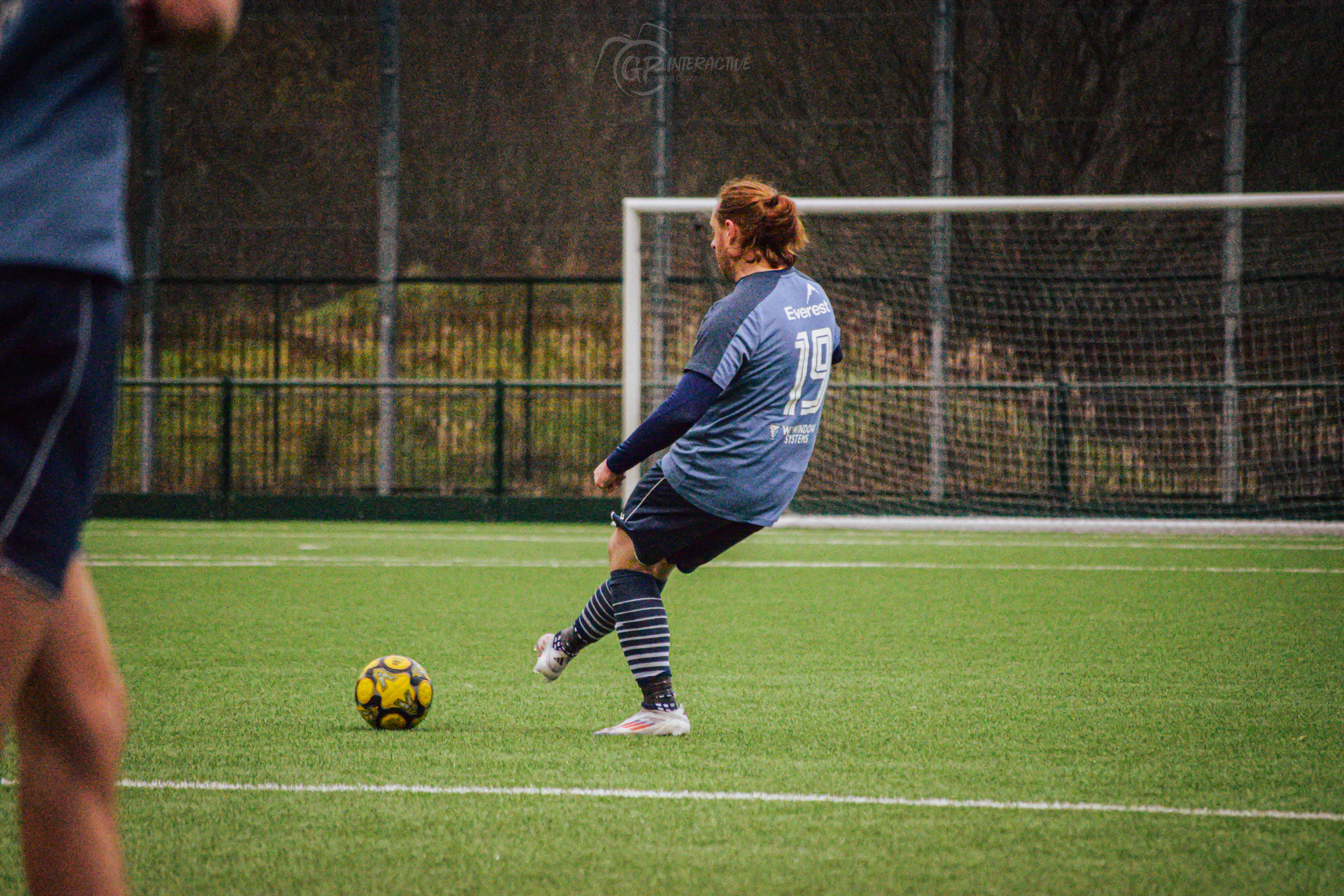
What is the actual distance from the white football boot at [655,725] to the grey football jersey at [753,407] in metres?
0.65

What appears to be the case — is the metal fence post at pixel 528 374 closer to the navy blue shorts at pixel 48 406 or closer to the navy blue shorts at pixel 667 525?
the navy blue shorts at pixel 667 525

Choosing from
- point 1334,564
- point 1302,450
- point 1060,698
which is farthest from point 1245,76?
point 1060,698

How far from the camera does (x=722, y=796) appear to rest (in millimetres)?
3746

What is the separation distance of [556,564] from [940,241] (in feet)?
21.3

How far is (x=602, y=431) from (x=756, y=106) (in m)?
4.19

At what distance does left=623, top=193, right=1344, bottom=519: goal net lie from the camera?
45.9ft

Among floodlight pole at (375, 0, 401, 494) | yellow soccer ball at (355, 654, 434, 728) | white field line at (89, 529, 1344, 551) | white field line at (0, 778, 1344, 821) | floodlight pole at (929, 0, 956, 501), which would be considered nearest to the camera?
white field line at (0, 778, 1344, 821)

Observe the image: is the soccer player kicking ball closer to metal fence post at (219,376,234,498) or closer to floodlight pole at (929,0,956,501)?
floodlight pole at (929,0,956,501)

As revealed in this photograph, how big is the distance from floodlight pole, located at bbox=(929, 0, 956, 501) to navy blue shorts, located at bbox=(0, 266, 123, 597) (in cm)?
1248

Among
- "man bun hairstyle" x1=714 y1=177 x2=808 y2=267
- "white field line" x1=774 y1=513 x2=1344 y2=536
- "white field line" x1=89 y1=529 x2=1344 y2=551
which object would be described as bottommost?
"white field line" x1=89 y1=529 x2=1344 y2=551

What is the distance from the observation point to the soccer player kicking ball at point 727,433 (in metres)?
4.45

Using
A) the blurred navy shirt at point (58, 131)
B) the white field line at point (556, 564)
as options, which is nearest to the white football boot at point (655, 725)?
the blurred navy shirt at point (58, 131)

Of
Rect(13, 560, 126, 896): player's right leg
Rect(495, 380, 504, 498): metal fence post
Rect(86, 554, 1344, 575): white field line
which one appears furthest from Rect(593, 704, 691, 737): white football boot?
Rect(495, 380, 504, 498): metal fence post

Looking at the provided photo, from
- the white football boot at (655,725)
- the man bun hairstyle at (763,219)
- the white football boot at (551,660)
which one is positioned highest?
the man bun hairstyle at (763,219)
